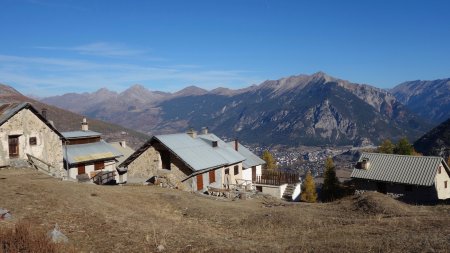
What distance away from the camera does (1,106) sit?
129 feet

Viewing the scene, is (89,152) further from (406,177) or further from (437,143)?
(437,143)

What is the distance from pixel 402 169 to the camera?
51.2 m

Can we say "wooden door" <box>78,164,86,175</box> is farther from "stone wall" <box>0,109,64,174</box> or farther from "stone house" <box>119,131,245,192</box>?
"stone wall" <box>0,109,64,174</box>

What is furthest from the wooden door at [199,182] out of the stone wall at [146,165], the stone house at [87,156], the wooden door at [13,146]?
the wooden door at [13,146]

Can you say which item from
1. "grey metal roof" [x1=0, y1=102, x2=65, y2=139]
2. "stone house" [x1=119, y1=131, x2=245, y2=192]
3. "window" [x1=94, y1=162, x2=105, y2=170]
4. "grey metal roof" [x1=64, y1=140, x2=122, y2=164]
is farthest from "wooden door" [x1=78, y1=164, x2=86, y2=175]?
"grey metal roof" [x1=0, y1=102, x2=65, y2=139]

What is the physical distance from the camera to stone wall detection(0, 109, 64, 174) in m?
35.7

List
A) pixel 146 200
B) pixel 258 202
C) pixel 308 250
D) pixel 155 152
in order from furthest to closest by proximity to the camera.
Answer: pixel 155 152, pixel 258 202, pixel 146 200, pixel 308 250

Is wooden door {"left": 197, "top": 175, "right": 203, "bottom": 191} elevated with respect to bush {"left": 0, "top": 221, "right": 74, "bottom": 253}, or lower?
lower

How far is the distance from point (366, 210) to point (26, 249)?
23.0m

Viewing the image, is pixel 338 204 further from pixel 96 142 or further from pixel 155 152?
pixel 96 142

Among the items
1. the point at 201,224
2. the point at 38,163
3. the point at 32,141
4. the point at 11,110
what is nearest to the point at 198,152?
the point at 38,163

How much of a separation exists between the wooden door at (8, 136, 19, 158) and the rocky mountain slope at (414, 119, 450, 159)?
160793mm

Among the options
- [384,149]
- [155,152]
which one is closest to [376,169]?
[155,152]

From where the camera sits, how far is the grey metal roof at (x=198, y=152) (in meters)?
42.4
